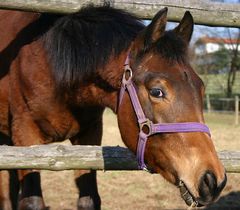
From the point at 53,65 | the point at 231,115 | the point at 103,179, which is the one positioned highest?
the point at 53,65

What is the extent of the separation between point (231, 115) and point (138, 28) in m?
18.8

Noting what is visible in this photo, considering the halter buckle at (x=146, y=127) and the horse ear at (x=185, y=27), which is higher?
the horse ear at (x=185, y=27)

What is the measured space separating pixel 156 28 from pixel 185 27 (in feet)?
0.76

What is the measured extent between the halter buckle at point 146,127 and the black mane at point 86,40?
0.52 metres

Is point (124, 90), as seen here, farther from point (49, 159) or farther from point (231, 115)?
point (231, 115)

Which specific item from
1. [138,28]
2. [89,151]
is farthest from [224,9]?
[89,151]

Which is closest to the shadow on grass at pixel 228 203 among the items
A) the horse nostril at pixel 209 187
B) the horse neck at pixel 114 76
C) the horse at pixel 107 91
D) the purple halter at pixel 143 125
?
the horse at pixel 107 91

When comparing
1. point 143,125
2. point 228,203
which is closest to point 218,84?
point 228,203

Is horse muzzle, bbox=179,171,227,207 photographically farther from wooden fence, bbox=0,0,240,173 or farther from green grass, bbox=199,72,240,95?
green grass, bbox=199,72,240,95

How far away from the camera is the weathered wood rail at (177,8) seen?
2.84 m

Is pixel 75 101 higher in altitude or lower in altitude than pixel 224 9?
lower

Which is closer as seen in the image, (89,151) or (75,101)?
(89,151)

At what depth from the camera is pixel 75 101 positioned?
9.50 ft

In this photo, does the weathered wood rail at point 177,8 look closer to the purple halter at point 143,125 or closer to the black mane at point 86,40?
the black mane at point 86,40
